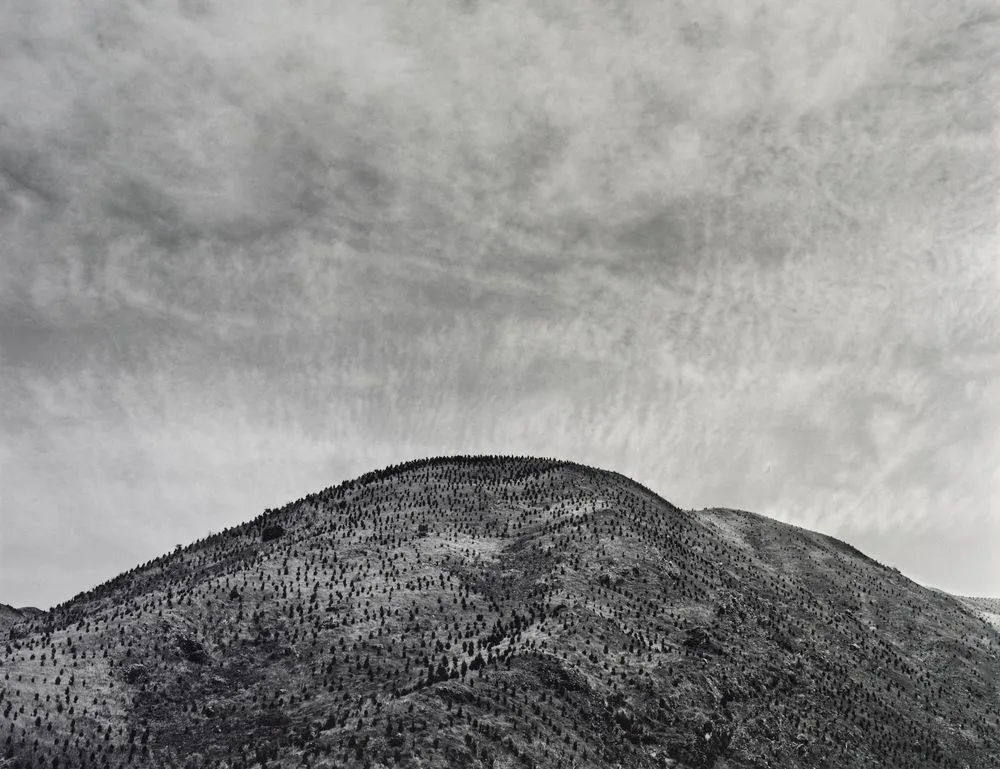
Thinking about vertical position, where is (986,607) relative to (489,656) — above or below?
above

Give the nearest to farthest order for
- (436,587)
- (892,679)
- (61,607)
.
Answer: (436,587), (892,679), (61,607)

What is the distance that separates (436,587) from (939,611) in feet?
189

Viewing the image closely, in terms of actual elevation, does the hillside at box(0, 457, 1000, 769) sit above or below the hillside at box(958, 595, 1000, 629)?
below

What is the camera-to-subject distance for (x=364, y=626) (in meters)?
45.0

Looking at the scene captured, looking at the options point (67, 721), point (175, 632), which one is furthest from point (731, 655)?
point (67, 721)

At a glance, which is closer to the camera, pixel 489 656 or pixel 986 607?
pixel 489 656

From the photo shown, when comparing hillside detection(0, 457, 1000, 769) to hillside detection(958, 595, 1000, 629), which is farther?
hillside detection(958, 595, 1000, 629)

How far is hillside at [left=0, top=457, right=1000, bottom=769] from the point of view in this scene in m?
34.0

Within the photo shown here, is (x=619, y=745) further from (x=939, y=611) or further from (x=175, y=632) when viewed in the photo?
(x=939, y=611)

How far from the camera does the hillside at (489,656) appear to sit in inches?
1340

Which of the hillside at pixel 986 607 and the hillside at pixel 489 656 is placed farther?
the hillside at pixel 986 607

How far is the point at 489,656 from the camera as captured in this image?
40.4 meters

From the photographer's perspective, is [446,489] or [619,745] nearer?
[619,745]

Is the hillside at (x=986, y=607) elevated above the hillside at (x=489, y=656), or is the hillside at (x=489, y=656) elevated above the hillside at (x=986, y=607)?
the hillside at (x=986, y=607)
